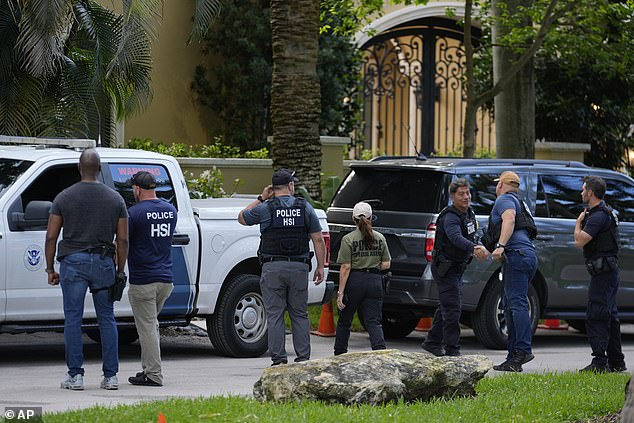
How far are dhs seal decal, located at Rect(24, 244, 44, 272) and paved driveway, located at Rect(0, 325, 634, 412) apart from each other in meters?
0.95

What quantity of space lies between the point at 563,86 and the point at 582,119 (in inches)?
35.0

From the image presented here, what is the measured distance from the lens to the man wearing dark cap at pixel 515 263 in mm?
11445

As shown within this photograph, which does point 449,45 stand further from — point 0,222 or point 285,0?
A: point 0,222

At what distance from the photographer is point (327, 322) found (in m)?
14.7

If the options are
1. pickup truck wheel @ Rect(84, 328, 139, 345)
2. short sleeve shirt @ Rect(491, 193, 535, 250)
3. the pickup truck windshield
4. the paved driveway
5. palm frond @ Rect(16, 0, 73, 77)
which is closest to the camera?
the paved driveway

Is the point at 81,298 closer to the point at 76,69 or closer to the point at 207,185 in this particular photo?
the point at 76,69

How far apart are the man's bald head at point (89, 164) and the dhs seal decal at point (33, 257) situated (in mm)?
1376

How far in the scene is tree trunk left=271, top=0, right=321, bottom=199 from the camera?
638 inches

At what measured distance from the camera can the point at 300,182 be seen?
1661cm

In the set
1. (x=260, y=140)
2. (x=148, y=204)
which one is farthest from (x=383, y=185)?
(x=260, y=140)

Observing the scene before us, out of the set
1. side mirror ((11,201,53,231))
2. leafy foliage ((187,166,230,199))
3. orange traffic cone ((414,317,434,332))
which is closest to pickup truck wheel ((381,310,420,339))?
orange traffic cone ((414,317,434,332))

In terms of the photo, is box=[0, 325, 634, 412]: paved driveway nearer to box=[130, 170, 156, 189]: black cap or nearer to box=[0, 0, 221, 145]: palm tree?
box=[130, 170, 156, 189]: black cap

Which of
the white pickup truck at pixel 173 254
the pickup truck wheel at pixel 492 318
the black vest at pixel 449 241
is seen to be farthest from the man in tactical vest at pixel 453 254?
the pickup truck wheel at pixel 492 318

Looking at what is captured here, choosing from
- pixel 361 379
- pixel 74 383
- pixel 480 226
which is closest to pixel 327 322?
pixel 480 226
